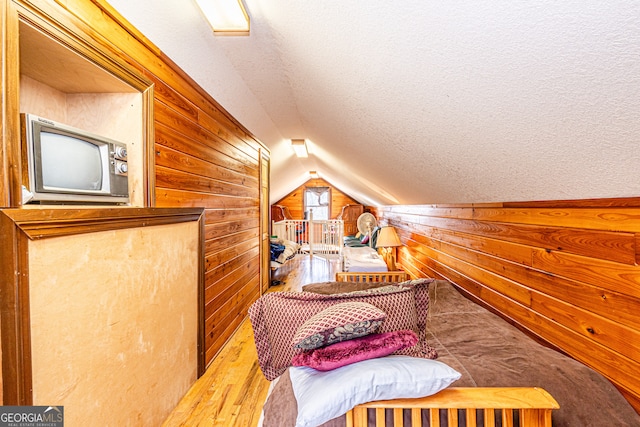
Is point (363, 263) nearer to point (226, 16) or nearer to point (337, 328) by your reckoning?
point (337, 328)

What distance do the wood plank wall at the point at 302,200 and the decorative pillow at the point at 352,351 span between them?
8.43 meters

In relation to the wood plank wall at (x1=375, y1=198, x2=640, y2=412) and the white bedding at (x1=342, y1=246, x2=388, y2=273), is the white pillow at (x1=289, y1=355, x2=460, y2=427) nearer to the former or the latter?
the wood plank wall at (x1=375, y1=198, x2=640, y2=412)

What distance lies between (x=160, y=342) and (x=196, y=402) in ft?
1.85

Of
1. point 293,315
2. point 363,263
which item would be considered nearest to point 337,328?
point 293,315

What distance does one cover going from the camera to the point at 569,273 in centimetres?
133

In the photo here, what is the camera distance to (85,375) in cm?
111

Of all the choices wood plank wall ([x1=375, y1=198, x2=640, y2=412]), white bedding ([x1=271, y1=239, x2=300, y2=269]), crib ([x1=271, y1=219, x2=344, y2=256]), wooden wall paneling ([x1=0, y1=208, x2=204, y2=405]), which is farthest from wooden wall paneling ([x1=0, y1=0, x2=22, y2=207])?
crib ([x1=271, y1=219, x2=344, y2=256])

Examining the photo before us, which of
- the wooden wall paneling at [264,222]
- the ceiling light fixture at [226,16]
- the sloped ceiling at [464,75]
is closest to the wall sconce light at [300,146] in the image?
the wooden wall paneling at [264,222]

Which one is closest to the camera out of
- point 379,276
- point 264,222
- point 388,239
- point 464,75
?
point 464,75

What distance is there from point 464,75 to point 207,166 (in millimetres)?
1919

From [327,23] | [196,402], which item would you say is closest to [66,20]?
[327,23]

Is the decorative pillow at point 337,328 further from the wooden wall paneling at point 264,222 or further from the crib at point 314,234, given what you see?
the crib at point 314,234

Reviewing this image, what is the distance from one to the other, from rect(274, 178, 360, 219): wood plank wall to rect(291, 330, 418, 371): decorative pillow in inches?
332

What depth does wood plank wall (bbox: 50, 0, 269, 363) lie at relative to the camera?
4.67ft
